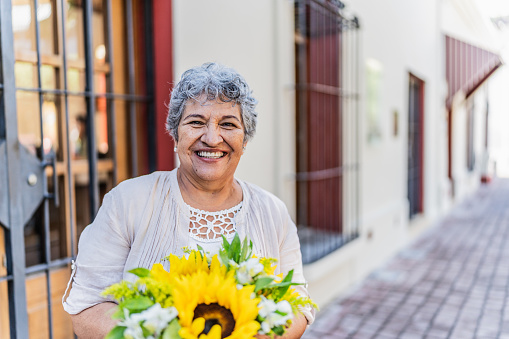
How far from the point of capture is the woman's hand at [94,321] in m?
1.36

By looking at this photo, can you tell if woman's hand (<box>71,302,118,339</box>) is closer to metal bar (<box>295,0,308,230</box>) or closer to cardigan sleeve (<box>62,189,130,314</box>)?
cardigan sleeve (<box>62,189,130,314</box>)

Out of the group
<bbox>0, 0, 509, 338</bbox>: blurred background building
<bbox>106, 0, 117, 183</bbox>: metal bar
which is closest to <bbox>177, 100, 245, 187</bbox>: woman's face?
<bbox>0, 0, 509, 338</bbox>: blurred background building

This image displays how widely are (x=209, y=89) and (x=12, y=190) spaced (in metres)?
1.38

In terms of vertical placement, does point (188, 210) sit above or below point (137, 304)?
above

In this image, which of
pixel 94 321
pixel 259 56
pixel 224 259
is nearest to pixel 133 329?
pixel 224 259

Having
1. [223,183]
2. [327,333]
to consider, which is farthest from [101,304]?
[327,333]

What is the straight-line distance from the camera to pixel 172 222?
4.91 ft

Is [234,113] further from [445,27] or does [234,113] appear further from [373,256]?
[445,27]

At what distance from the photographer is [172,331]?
3.34 feet

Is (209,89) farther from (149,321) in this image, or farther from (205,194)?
(149,321)

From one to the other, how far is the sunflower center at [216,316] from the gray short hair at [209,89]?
654 mm

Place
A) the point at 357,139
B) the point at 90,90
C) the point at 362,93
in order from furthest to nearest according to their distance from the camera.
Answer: the point at 362,93 → the point at 357,139 → the point at 90,90

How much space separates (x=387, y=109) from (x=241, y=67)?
10.6ft

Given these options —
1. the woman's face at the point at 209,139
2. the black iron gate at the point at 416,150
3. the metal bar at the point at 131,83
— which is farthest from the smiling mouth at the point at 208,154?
the black iron gate at the point at 416,150
